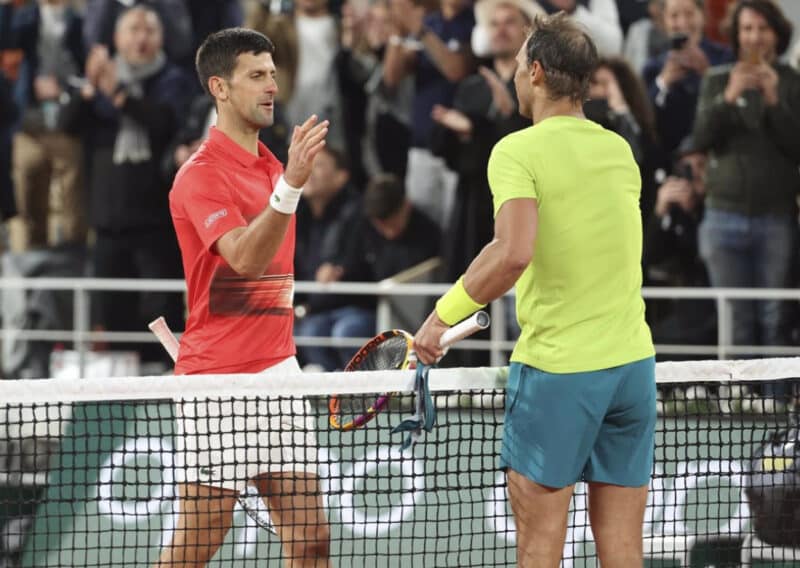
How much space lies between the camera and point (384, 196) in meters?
9.47

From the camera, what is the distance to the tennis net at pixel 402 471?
199 inches

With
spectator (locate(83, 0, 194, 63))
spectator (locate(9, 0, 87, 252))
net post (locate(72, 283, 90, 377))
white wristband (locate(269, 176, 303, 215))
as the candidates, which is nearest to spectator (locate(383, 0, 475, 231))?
spectator (locate(83, 0, 194, 63))

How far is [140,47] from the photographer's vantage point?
34.2 ft

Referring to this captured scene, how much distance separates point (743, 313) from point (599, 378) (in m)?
4.47

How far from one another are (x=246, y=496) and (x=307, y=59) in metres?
5.56

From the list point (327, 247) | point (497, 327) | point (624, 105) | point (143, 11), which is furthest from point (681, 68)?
point (143, 11)

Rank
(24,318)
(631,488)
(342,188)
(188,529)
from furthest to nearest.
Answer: (24,318)
(342,188)
(188,529)
(631,488)

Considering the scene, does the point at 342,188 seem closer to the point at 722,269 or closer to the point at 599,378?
the point at 722,269

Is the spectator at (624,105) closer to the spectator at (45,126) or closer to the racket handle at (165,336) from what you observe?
the racket handle at (165,336)

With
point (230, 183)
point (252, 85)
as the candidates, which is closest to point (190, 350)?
point (230, 183)

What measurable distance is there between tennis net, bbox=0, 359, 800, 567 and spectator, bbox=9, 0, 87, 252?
2.27 meters

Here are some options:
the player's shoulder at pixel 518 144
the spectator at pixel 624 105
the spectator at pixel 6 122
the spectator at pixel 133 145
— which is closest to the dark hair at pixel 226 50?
the player's shoulder at pixel 518 144

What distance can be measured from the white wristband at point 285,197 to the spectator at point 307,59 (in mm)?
5536

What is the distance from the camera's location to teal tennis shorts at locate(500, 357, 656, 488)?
4406 millimetres
